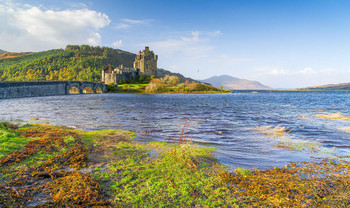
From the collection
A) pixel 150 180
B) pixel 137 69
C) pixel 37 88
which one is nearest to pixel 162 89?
pixel 137 69

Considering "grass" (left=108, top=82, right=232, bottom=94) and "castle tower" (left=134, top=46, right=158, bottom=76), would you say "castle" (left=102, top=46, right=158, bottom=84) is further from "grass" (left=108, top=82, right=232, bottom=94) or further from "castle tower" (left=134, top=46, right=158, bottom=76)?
"grass" (left=108, top=82, right=232, bottom=94)

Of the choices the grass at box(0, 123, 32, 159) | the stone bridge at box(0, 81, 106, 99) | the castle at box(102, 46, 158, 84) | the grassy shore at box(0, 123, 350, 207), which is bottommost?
the grassy shore at box(0, 123, 350, 207)

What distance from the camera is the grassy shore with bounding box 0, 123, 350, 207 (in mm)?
5322

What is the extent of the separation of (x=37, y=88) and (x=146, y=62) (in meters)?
88.4

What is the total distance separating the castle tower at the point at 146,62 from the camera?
149 metres

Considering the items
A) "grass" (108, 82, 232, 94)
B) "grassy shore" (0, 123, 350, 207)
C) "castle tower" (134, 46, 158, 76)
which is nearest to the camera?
"grassy shore" (0, 123, 350, 207)

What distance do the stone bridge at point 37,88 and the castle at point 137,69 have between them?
67.5 ft

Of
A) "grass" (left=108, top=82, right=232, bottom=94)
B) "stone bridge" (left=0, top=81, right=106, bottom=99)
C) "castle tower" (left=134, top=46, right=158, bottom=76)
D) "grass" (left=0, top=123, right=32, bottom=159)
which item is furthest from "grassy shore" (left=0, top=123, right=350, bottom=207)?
"castle tower" (left=134, top=46, right=158, bottom=76)

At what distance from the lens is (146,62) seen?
150250mm

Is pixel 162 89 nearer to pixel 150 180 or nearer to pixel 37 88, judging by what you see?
pixel 37 88

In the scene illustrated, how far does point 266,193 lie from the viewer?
5.85m

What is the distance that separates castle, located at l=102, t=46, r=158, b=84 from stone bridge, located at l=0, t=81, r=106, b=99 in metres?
20.6

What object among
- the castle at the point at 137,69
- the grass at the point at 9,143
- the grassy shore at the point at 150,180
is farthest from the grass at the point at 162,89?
the grassy shore at the point at 150,180

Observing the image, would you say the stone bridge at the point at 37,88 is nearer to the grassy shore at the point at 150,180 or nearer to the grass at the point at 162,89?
the grass at the point at 162,89
